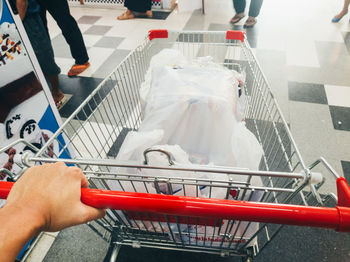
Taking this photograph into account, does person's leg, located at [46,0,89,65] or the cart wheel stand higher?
person's leg, located at [46,0,89,65]

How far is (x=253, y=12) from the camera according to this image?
10.2ft

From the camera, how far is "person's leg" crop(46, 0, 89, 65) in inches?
78.7

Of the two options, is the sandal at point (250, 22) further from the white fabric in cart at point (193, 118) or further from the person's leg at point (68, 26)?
the white fabric in cart at point (193, 118)

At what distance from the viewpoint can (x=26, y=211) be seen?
490 mm

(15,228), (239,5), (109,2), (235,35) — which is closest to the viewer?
(15,228)

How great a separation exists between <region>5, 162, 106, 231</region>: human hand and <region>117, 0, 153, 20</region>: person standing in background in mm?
3511

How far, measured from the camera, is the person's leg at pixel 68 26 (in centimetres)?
200

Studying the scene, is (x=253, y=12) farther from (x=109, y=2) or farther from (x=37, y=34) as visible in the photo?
(x=37, y=34)

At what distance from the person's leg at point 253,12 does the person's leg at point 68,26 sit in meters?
2.10

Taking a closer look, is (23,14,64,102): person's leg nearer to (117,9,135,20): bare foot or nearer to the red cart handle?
the red cart handle

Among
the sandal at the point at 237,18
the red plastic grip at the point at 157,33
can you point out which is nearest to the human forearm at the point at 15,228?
the red plastic grip at the point at 157,33

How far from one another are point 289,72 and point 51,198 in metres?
2.44

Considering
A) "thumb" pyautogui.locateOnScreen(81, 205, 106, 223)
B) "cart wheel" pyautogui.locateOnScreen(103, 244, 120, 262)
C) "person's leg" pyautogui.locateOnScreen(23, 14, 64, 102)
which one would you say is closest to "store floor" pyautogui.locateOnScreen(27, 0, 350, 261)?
"cart wheel" pyautogui.locateOnScreen(103, 244, 120, 262)

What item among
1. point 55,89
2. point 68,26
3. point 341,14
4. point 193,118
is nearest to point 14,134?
point 193,118
